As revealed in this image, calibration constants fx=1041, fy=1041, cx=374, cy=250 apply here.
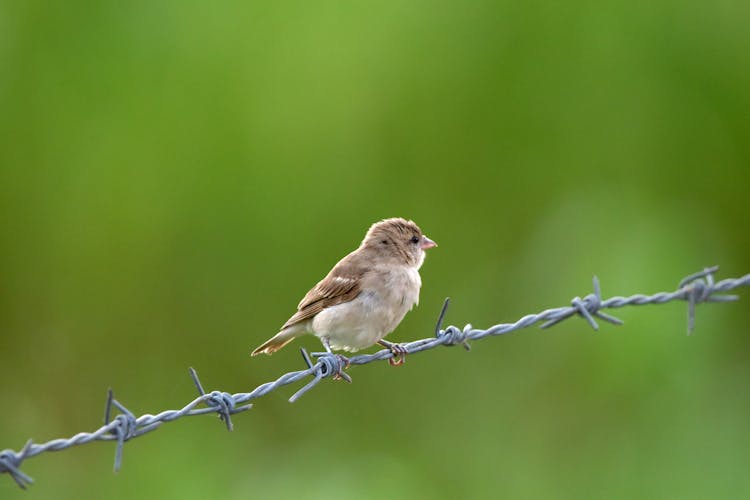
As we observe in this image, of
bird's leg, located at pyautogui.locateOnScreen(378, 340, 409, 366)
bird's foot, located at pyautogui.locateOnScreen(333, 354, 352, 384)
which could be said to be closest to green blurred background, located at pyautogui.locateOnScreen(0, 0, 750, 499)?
bird's leg, located at pyautogui.locateOnScreen(378, 340, 409, 366)

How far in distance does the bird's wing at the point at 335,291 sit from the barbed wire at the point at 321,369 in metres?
0.84

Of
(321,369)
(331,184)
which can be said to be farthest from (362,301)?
(331,184)

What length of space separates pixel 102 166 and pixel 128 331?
1.40m

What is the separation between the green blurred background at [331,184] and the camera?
333 inches

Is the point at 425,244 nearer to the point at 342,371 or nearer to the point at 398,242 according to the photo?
the point at 398,242

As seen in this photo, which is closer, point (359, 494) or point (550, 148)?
point (359, 494)

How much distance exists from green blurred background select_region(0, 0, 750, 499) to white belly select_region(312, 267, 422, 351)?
8.58 feet

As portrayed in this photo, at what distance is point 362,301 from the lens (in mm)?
5699

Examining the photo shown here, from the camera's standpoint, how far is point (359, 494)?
25.8ft

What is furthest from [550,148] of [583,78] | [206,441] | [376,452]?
[206,441]

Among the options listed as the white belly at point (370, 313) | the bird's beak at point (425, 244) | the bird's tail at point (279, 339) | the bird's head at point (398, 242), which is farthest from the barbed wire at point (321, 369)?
the bird's beak at point (425, 244)

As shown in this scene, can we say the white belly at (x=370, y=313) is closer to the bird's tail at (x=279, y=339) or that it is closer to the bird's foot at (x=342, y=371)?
the bird's tail at (x=279, y=339)

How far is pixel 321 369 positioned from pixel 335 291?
1.21 meters

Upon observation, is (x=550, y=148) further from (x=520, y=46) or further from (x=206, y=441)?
(x=206, y=441)
